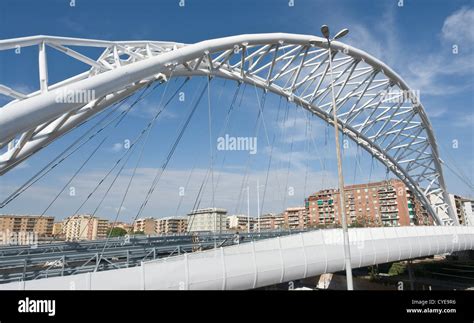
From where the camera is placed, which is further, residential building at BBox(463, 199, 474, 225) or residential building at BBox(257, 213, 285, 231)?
residential building at BBox(257, 213, 285, 231)

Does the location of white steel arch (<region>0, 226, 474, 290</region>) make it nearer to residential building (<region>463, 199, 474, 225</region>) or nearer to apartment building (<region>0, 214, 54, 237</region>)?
residential building (<region>463, 199, 474, 225</region>)

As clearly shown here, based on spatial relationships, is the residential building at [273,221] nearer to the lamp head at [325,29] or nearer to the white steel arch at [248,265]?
the white steel arch at [248,265]

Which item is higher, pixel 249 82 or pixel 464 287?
pixel 249 82

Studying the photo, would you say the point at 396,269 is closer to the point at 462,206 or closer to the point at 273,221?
the point at 462,206

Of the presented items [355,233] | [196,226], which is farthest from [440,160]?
[196,226]

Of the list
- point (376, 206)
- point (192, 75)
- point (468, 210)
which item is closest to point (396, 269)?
point (192, 75)

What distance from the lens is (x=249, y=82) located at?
2369 cm

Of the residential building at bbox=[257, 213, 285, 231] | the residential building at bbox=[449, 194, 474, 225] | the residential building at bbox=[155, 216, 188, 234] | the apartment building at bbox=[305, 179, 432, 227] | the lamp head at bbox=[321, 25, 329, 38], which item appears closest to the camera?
the lamp head at bbox=[321, 25, 329, 38]

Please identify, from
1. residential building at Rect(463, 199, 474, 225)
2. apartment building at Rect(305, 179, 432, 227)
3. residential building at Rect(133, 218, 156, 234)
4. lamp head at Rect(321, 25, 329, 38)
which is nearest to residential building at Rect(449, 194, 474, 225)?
residential building at Rect(463, 199, 474, 225)

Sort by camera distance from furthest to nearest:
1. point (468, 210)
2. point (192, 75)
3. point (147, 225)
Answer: point (147, 225) < point (468, 210) < point (192, 75)

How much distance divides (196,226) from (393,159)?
10932 centimetres

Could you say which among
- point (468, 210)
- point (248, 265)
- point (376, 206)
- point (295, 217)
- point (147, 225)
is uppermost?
point (376, 206)

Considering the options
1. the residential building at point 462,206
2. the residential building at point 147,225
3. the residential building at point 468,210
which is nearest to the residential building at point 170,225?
the residential building at point 147,225

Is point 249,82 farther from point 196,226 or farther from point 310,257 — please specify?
point 196,226
